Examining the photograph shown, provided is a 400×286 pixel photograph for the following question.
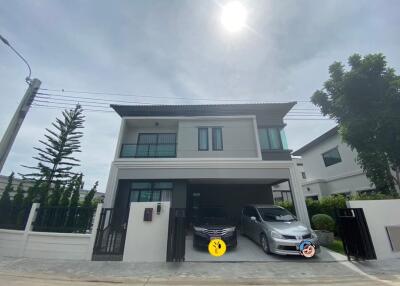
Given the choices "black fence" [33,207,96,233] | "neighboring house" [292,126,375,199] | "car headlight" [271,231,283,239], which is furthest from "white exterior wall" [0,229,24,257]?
"neighboring house" [292,126,375,199]

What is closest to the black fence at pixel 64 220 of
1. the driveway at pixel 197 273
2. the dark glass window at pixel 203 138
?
the driveway at pixel 197 273

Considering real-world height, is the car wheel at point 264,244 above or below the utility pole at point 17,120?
below

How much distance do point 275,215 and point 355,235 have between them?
2579 mm

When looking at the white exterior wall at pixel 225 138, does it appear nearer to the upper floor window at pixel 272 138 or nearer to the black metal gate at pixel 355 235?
the upper floor window at pixel 272 138

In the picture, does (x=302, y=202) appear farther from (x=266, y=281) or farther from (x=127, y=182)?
(x=127, y=182)

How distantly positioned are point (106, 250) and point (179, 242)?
270cm

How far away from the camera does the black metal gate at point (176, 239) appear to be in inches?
234

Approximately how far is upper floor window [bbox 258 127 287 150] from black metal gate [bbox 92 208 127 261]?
27.1 feet

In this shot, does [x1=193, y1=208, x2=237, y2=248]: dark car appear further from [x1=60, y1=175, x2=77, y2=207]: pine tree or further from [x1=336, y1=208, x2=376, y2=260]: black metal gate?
[x1=60, y1=175, x2=77, y2=207]: pine tree

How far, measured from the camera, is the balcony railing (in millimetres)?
Answer: 10367

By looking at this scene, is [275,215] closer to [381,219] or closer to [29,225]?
[381,219]

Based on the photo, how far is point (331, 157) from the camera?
49.5 feet

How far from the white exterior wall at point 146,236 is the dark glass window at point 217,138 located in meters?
5.04

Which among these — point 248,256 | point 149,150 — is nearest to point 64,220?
point 149,150
